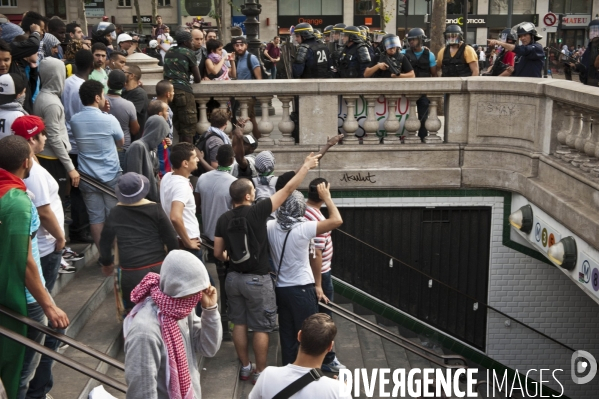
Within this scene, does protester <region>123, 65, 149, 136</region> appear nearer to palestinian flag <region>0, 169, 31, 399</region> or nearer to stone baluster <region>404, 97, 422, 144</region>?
stone baluster <region>404, 97, 422, 144</region>

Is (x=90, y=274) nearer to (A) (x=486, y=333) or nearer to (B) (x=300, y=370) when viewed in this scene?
Answer: (B) (x=300, y=370)

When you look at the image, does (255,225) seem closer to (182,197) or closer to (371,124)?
(182,197)

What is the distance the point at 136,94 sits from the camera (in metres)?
9.16

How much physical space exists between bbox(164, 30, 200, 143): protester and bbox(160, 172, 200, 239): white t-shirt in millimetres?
3255

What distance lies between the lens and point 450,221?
35.5 feet

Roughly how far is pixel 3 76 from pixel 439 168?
18.8 ft

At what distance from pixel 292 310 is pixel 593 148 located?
12.4ft

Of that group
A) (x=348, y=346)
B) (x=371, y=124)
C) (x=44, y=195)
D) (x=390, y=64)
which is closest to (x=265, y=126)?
(x=371, y=124)

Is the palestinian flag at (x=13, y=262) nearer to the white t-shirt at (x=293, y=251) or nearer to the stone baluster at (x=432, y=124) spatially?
the white t-shirt at (x=293, y=251)

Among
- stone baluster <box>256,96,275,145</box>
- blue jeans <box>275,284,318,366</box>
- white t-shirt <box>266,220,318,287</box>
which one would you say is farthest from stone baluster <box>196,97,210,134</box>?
blue jeans <box>275,284,318,366</box>

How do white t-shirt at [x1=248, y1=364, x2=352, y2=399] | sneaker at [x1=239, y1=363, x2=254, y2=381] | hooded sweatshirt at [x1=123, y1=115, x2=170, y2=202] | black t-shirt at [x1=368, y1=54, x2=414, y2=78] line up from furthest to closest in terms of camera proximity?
1. black t-shirt at [x1=368, y1=54, x2=414, y2=78]
2. hooded sweatshirt at [x1=123, y1=115, x2=170, y2=202]
3. sneaker at [x1=239, y1=363, x2=254, y2=381]
4. white t-shirt at [x1=248, y1=364, x2=352, y2=399]

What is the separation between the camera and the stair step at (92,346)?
5.96 metres

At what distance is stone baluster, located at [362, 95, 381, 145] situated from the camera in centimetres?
1026

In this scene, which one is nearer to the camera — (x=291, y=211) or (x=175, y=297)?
(x=175, y=297)
